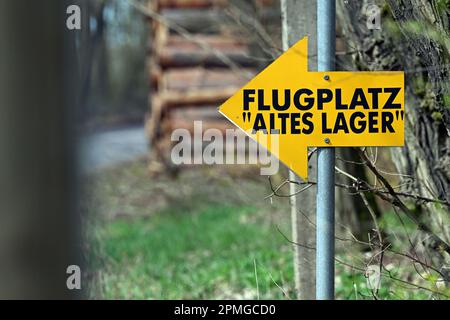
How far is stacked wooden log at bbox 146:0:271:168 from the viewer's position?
14.5 metres

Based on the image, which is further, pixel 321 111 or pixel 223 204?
pixel 223 204

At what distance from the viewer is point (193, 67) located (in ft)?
49.4

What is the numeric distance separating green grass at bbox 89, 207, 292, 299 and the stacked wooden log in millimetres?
3220

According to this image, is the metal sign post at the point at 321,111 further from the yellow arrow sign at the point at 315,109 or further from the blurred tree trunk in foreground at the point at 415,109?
the blurred tree trunk in foreground at the point at 415,109

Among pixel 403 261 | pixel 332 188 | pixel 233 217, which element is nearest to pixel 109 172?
pixel 233 217

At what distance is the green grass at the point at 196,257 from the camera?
17.8 ft

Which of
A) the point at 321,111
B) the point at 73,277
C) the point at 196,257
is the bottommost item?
the point at 196,257

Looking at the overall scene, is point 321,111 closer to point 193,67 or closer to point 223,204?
point 223,204

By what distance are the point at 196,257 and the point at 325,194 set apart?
5371mm

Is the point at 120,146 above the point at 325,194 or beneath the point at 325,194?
above

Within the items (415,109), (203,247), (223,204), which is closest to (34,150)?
(415,109)

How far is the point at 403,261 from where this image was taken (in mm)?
6074
